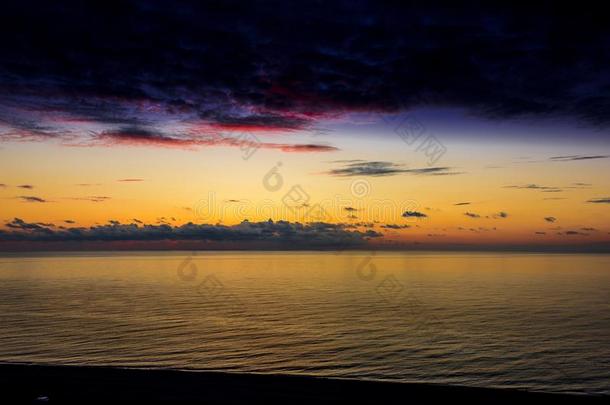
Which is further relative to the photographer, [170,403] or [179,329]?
[179,329]

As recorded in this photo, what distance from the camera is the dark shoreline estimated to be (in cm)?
1836

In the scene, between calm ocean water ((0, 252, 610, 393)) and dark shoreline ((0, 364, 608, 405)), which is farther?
calm ocean water ((0, 252, 610, 393))

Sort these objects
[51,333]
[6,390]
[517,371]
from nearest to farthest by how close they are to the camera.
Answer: [6,390], [517,371], [51,333]

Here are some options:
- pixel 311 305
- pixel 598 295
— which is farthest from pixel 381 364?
pixel 598 295

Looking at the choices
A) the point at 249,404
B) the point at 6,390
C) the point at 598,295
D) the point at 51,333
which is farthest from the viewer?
the point at 598,295

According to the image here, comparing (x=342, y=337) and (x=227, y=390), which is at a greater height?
(x=342, y=337)

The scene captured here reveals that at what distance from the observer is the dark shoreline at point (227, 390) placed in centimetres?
1836

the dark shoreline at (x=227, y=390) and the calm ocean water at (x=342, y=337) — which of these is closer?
the dark shoreline at (x=227, y=390)

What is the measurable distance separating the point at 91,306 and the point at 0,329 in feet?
70.4

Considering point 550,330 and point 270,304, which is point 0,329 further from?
point 550,330

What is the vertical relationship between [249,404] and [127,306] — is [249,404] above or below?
below

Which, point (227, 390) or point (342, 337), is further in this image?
point (342, 337)

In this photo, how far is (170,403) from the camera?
1786cm

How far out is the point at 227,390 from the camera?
1964 cm
